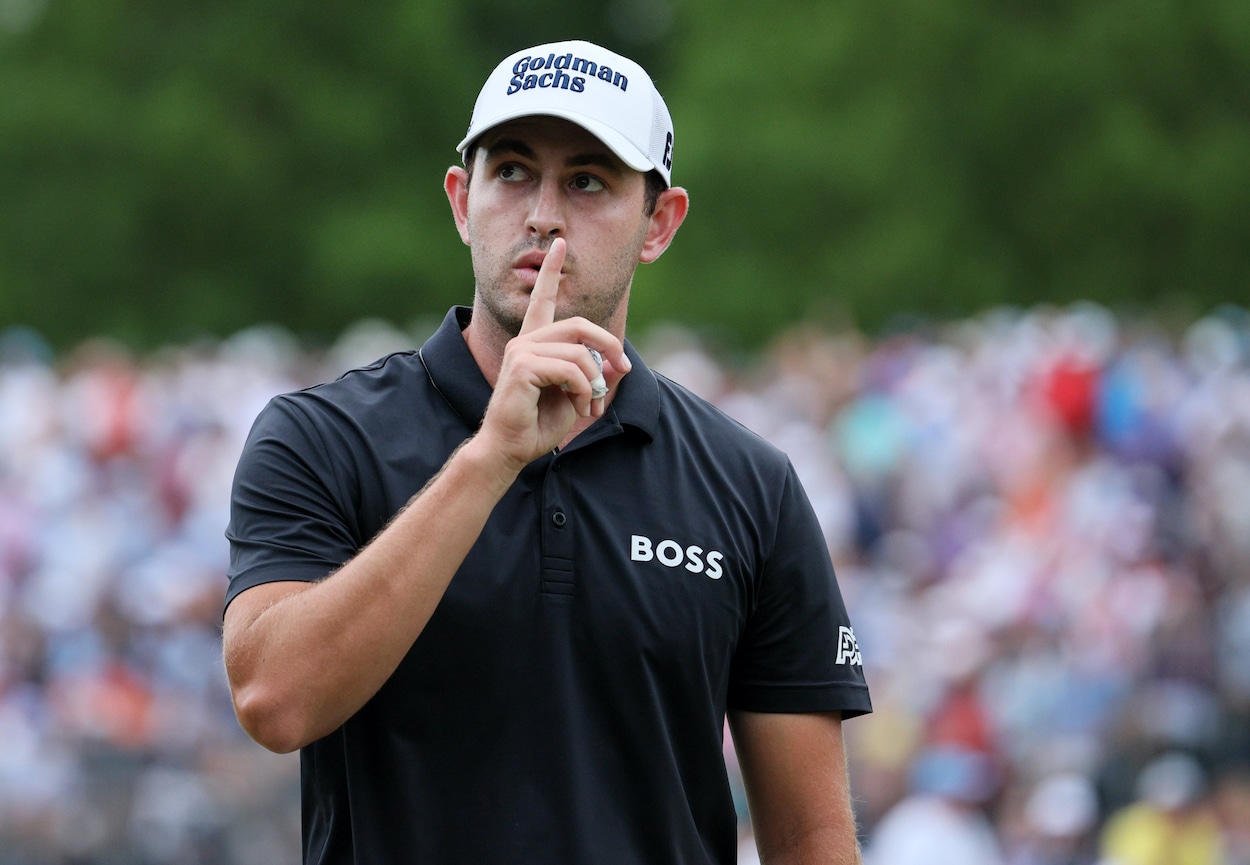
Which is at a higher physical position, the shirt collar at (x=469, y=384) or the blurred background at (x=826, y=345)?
the blurred background at (x=826, y=345)

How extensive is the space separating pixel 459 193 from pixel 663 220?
38 cm

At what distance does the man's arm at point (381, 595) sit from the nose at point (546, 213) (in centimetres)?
33

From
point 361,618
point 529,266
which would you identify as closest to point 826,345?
point 529,266

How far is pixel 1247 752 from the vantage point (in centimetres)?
755

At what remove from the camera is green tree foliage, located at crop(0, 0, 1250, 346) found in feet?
59.3

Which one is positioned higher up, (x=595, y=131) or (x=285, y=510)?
(x=595, y=131)

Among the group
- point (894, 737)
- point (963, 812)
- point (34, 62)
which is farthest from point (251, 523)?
point (34, 62)

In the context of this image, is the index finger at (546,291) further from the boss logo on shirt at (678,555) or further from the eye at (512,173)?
the boss logo on shirt at (678,555)

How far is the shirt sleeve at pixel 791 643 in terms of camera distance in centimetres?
304

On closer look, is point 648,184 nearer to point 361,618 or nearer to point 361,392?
point 361,392

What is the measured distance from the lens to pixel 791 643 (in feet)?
9.98

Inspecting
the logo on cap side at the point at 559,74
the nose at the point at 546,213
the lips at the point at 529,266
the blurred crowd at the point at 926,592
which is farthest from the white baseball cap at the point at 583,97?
the blurred crowd at the point at 926,592

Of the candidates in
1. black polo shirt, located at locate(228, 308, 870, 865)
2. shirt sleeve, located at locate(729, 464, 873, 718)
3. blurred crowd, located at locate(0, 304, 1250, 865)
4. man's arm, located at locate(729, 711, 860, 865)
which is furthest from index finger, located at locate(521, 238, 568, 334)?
blurred crowd, located at locate(0, 304, 1250, 865)

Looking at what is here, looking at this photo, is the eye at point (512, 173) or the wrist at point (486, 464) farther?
the eye at point (512, 173)
